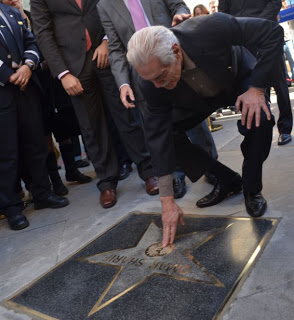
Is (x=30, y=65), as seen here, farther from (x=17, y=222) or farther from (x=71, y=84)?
(x=17, y=222)

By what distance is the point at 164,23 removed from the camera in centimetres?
250

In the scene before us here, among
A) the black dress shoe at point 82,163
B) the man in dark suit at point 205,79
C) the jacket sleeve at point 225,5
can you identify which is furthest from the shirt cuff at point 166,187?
the black dress shoe at point 82,163

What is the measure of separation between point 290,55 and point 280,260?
24.1 feet

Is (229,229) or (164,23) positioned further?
(164,23)

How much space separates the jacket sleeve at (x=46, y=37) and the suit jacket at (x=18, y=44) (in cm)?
21

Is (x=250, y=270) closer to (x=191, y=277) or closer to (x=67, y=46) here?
(x=191, y=277)

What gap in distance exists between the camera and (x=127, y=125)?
2816 mm

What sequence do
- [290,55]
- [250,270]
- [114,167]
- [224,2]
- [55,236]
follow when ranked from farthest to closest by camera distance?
[290,55] → [224,2] → [114,167] → [55,236] → [250,270]

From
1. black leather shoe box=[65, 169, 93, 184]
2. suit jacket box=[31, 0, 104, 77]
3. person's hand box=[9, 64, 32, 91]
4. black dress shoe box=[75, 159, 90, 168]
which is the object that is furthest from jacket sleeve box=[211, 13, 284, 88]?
black dress shoe box=[75, 159, 90, 168]

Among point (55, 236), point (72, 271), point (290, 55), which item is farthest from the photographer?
point (290, 55)

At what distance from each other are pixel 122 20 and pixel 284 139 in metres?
1.80

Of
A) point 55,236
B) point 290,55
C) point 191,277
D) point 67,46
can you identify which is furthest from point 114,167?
point 290,55

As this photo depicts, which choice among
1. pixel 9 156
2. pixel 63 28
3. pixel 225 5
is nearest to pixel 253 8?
pixel 225 5

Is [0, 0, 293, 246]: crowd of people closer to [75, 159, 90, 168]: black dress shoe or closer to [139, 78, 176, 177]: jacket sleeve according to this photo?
[139, 78, 176, 177]: jacket sleeve
